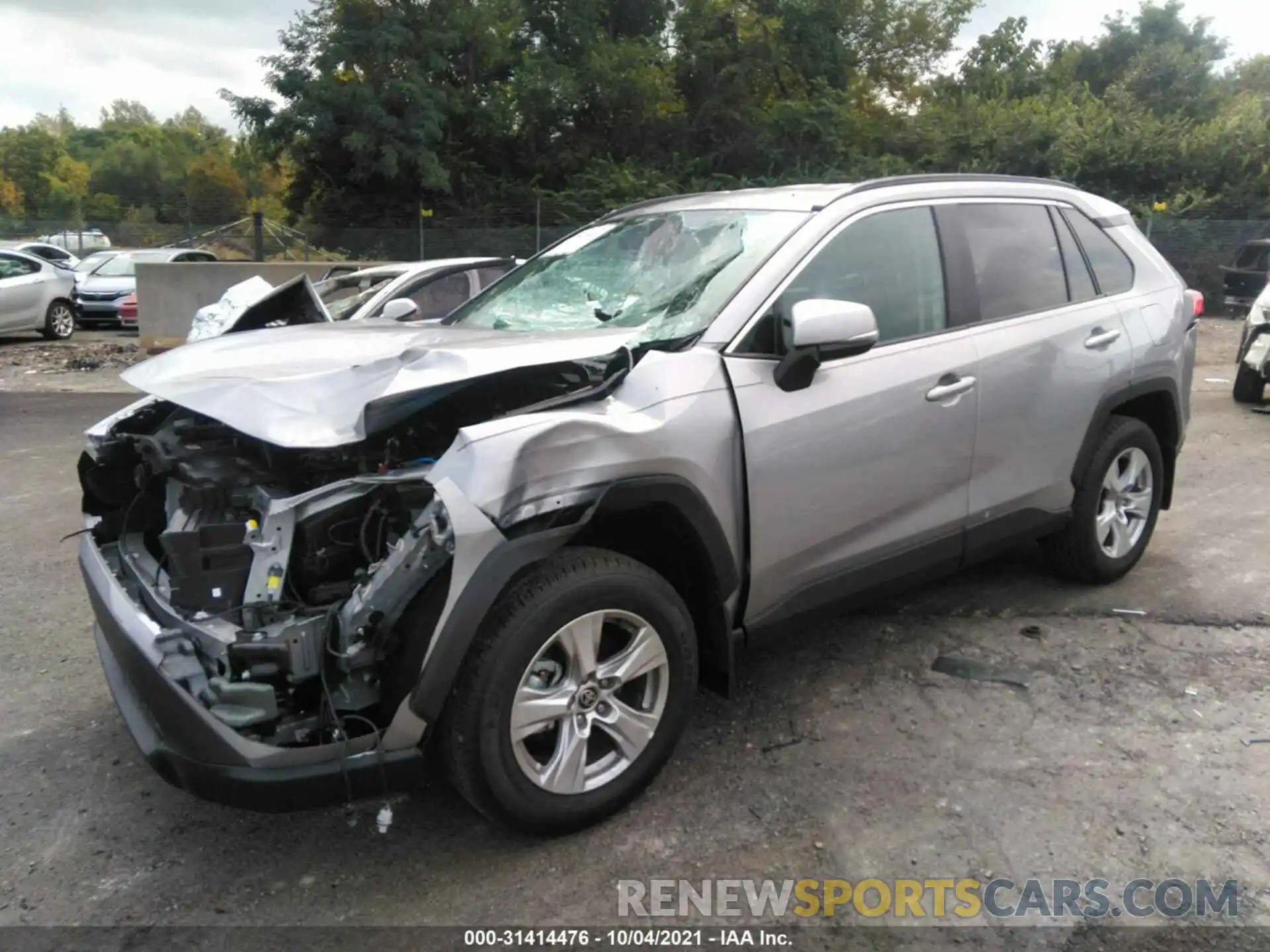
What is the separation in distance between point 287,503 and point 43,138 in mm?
85756

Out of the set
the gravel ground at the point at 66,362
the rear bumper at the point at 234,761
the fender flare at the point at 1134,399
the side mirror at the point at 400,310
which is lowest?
the gravel ground at the point at 66,362

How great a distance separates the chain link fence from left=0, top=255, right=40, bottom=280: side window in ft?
12.1

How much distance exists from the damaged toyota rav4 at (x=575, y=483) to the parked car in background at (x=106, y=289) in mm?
Answer: 16390

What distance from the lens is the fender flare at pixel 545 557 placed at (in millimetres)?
2514

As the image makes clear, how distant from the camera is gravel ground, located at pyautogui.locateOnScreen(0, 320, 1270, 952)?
2.69 m

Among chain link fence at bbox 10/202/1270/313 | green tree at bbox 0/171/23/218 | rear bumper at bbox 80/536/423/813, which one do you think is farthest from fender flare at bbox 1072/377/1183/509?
green tree at bbox 0/171/23/218

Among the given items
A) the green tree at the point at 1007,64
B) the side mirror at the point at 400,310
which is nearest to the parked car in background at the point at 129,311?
the side mirror at the point at 400,310

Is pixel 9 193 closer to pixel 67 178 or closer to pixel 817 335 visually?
pixel 67 178

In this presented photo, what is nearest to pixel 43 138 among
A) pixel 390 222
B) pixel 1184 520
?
pixel 390 222

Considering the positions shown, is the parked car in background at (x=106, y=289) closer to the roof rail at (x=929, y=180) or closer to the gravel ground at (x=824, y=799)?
the gravel ground at (x=824, y=799)

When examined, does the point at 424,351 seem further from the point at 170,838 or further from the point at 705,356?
the point at 170,838

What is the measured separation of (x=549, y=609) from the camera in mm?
2652

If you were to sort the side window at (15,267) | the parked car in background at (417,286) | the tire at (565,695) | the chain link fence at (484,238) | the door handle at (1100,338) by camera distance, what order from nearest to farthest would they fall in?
the tire at (565,695) → the door handle at (1100,338) → the parked car in background at (417,286) → the side window at (15,267) → the chain link fence at (484,238)

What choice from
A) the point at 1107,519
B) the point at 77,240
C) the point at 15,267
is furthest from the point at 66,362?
the point at 77,240
